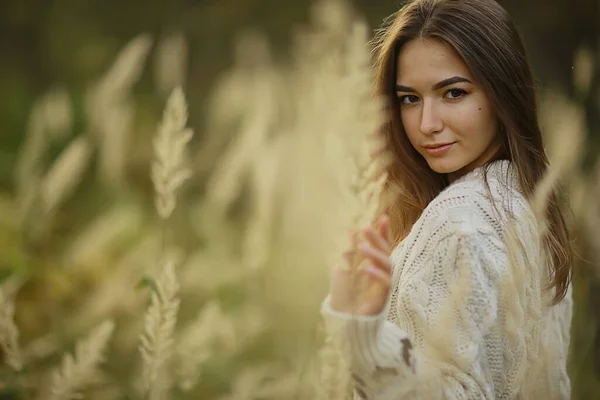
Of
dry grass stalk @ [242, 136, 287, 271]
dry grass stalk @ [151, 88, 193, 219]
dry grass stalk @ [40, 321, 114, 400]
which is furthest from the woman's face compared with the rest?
dry grass stalk @ [40, 321, 114, 400]

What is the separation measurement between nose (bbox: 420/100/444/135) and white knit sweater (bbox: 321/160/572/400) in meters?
0.12

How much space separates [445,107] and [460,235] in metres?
0.30

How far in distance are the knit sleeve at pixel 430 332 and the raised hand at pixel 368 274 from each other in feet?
0.06

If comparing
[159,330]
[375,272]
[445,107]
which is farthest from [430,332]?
[445,107]

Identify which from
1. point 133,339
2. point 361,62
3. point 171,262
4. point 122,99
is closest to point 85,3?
point 122,99

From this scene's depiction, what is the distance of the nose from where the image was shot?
1539 mm

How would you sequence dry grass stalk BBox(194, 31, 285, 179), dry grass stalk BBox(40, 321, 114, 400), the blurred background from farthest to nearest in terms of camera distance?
dry grass stalk BBox(194, 31, 285, 179)
the blurred background
dry grass stalk BBox(40, 321, 114, 400)

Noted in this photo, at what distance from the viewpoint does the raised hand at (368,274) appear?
0.95 meters

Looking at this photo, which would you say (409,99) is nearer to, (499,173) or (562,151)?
(499,173)

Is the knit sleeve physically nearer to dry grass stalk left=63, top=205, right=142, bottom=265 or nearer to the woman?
the woman

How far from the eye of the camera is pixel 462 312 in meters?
1.15

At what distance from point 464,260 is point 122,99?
2.00 feet

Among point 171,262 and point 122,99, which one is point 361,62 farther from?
point 122,99

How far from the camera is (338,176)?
763 millimetres
